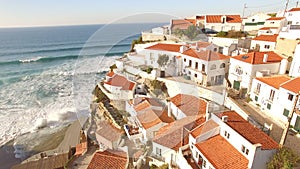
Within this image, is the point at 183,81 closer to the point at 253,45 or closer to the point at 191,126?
the point at 191,126

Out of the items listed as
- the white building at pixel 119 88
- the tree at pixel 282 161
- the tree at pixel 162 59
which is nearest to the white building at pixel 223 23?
Result: the tree at pixel 162 59

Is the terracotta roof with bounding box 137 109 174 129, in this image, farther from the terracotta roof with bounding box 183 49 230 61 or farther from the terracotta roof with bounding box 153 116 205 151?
the terracotta roof with bounding box 183 49 230 61

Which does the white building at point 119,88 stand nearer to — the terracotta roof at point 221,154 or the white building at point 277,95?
the terracotta roof at point 221,154

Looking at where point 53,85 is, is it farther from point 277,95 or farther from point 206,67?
point 277,95

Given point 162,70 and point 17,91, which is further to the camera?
point 17,91

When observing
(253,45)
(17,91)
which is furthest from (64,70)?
(253,45)

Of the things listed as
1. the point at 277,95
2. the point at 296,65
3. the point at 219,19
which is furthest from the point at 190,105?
the point at 219,19

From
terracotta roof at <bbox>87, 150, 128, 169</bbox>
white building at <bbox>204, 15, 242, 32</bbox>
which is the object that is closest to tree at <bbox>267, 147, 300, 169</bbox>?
terracotta roof at <bbox>87, 150, 128, 169</bbox>
